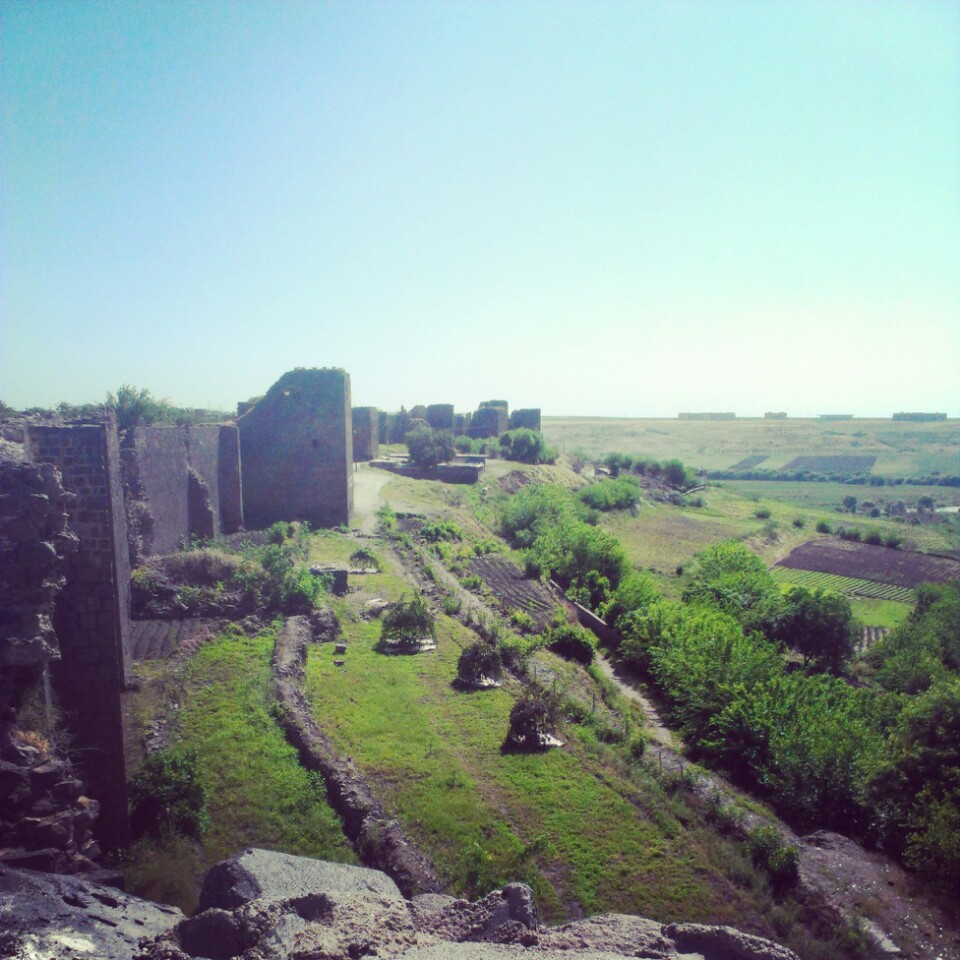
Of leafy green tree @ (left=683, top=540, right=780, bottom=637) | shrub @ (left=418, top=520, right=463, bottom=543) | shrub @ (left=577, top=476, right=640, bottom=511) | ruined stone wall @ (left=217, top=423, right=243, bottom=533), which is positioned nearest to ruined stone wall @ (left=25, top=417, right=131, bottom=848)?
ruined stone wall @ (left=217, top=423, right=243, bottom=533)

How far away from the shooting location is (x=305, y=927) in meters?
4.60

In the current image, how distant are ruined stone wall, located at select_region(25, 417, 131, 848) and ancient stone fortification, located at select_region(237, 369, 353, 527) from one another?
13.2 meters

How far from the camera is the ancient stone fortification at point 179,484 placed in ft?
42.2

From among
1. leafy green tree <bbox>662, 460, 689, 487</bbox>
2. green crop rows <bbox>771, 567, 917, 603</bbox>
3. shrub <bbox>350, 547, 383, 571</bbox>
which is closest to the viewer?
shrub <bbox>350, 547, 383, 571</bbox>

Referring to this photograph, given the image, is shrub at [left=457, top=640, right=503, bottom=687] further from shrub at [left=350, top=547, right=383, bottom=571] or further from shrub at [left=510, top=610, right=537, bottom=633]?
shrub at [left=350, top=547, right=383, bottom=571]

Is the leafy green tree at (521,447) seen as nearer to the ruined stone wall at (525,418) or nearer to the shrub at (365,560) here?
the ruined stone wall at (525,418)

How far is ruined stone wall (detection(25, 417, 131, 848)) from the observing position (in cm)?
697

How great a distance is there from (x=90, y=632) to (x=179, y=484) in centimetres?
902

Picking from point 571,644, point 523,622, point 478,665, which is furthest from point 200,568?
point 571,644

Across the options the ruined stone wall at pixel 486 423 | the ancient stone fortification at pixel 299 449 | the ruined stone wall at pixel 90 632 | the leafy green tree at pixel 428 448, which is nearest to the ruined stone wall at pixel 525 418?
the ruined stone wall at pixel 486 423

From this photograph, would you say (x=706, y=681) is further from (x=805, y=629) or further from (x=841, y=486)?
(x=841, y=486)

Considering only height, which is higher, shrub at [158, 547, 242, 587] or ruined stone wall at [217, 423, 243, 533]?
ruined stone wall at [217, 423, 243, 533]

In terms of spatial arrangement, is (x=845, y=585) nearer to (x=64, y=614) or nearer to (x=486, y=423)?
(x=486, y=423)

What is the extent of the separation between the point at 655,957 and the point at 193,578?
33.7ft
